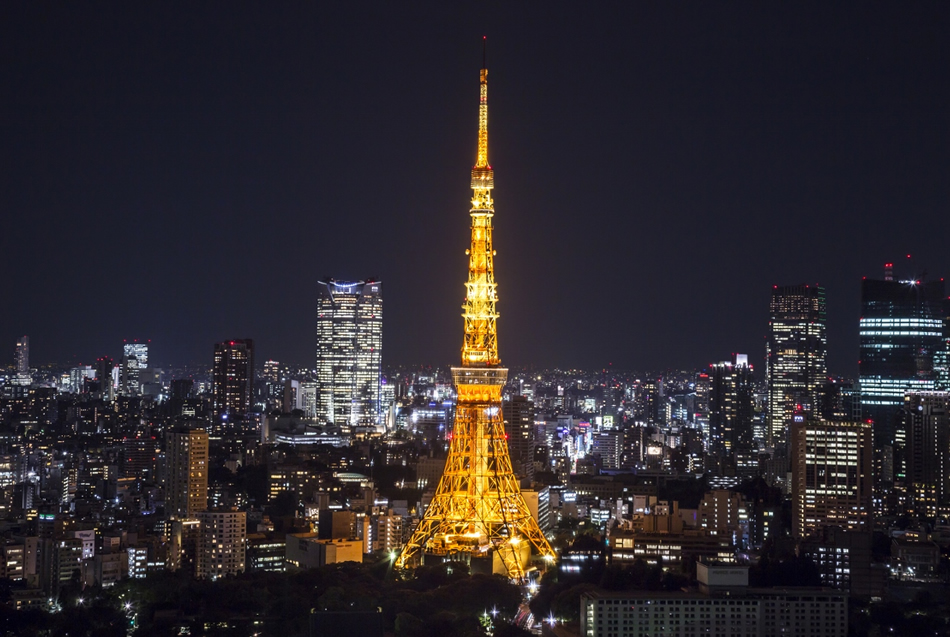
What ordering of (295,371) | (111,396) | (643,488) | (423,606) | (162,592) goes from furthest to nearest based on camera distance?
(295,371) < (111,396) < (643,488) < (162,592) < (423,606)

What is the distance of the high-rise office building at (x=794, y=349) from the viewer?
3762cm

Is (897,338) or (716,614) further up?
(897,338)

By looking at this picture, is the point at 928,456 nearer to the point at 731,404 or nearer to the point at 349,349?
the point at 731,404

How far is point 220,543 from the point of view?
17641 mm

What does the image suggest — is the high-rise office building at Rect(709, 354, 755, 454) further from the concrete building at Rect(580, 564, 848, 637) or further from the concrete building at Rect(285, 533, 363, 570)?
the concrete building at Rect(580, 564, 848, 637)

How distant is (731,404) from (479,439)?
24.2 m

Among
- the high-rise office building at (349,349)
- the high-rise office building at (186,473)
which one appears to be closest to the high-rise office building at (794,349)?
the high-rise office building at (349,349)

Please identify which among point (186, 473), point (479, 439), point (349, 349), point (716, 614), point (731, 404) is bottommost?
point (716, 614)

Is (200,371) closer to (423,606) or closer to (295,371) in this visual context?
(295,371)

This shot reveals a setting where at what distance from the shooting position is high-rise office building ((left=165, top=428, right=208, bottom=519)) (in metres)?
21.8

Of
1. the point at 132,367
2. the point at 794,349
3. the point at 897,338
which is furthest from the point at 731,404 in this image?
the point at 132,367

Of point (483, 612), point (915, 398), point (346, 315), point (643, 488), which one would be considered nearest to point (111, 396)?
point (346, 315)

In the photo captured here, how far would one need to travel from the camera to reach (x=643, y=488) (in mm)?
26609

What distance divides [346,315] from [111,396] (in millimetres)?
8454
